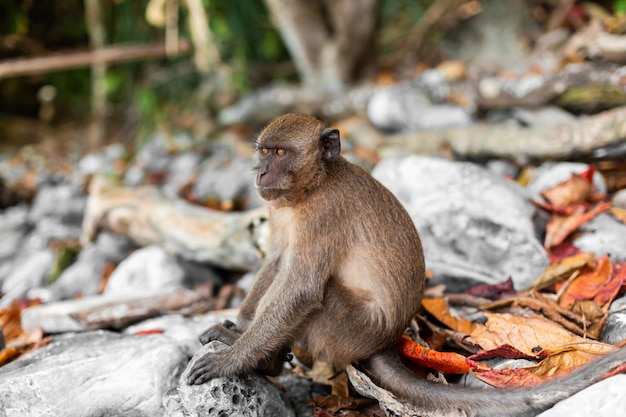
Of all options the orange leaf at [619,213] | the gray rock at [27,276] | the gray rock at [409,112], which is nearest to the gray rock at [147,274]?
the gray rock at [27,276]

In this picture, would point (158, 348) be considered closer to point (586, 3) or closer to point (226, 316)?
point (226, 316)

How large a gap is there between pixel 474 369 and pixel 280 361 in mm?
1034

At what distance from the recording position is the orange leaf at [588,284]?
3.28m

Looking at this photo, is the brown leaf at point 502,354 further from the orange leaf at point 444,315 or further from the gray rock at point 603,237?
the gray rock at point 603,237

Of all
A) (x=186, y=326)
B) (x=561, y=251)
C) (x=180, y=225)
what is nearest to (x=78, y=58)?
(x=180, y=225)

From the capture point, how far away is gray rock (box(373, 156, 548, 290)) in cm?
373

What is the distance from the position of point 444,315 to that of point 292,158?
1.26 meters

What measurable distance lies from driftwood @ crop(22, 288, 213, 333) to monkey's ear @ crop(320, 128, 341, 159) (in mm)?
1728

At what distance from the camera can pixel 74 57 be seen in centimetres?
860

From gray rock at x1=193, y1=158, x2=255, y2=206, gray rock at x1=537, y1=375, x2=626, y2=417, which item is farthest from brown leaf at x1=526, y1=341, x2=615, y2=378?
gray rock at x1=193, y1=158, x2=255, y2=206

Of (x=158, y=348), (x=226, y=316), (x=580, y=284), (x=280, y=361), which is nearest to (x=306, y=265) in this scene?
(x=280, y=361)

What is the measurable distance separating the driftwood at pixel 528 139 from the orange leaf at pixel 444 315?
236 cm

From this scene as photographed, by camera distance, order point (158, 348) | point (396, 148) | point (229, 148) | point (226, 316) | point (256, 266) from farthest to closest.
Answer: point (229, 148) → point (396, 148) → point (256, 266) → point (226, 316) → point (158, 348)

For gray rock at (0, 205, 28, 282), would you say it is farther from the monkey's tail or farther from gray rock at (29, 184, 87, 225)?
the monkey's tail
